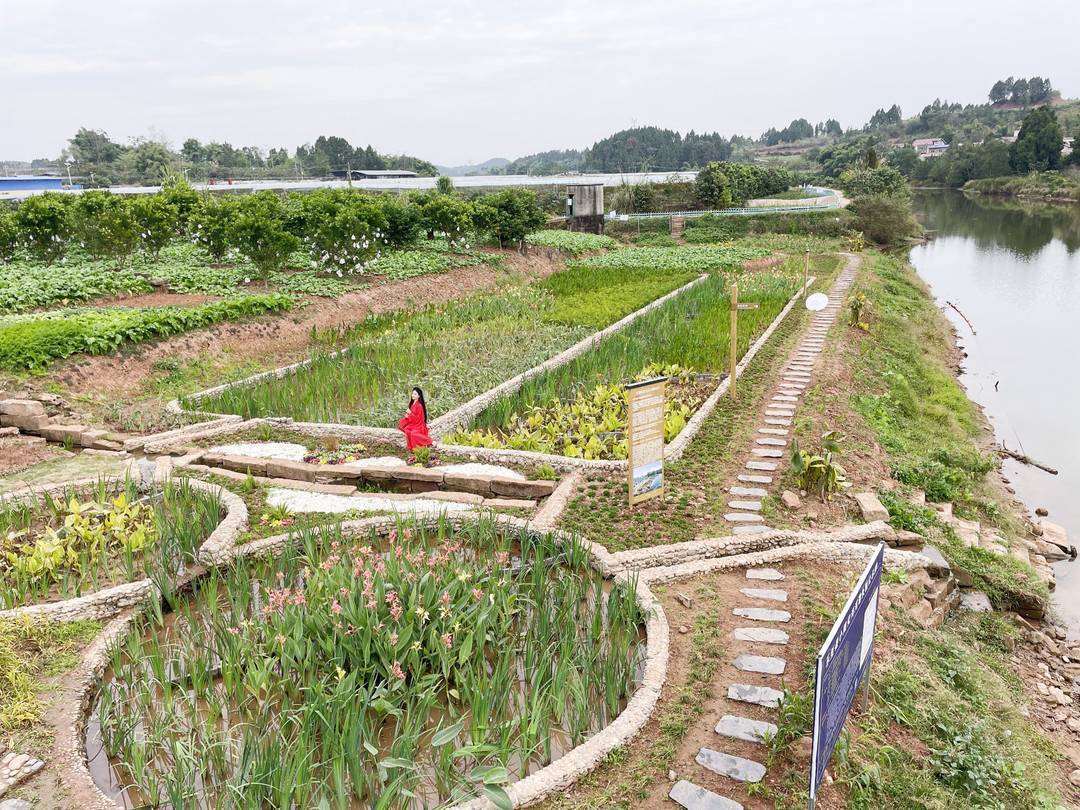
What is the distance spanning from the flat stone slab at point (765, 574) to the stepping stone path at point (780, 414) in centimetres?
58

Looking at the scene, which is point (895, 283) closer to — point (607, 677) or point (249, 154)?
point (607, 677)

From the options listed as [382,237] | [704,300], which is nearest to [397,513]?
[704,300]

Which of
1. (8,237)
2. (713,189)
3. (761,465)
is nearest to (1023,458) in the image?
(761,465)

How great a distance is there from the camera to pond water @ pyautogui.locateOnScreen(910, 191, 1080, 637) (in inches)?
432

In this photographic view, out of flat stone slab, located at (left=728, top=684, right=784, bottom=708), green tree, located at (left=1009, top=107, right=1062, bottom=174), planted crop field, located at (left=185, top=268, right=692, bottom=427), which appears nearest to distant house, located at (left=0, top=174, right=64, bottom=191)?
planted crop field, located at (left=185, top=268, right=692, bottom=427)

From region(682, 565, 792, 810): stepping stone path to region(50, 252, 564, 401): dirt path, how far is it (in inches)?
374

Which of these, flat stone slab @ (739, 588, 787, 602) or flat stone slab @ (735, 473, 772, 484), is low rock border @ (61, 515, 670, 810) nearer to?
flat stone slab @ (739, 588, 787, 602)

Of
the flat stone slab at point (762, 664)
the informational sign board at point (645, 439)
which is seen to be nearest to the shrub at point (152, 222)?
the informational sign board at point (645, 439)

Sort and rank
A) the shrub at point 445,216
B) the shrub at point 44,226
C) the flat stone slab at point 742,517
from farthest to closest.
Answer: the shrub at point 445,216 → the shrub at point 44,226 → the flat stone slab at point 742,517

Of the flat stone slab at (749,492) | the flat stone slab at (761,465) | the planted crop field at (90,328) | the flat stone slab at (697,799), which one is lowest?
the flat stone slab at (697,799)

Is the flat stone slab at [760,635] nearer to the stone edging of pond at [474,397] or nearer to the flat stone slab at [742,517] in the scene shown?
the flat stone slab at [742,517]

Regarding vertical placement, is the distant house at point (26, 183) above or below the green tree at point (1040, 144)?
below

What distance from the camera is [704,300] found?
16203 mm

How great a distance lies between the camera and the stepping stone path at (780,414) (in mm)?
6953
